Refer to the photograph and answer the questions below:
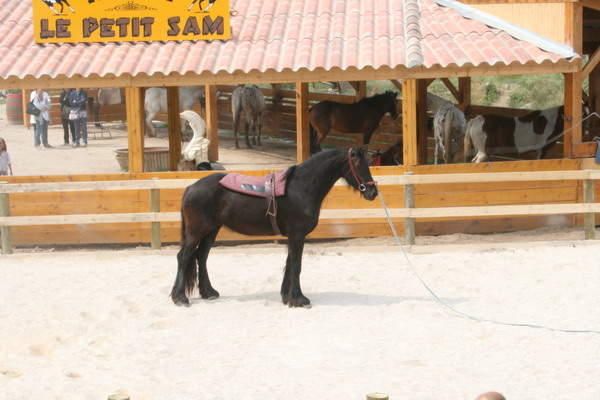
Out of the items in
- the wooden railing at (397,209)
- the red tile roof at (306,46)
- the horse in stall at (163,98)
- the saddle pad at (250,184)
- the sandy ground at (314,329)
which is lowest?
the sandy ground at (314,329)

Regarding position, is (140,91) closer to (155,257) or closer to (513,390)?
(155,257)

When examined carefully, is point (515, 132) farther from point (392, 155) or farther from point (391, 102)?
point (391, 102)

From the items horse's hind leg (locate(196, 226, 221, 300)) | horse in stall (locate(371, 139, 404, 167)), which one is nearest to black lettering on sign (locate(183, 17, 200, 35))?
horse in stall (locate(371, 139, 404, 167))

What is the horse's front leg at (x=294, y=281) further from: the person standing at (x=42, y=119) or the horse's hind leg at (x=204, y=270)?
the person standing at (x=42, y=119)

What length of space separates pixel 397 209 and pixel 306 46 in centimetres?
282

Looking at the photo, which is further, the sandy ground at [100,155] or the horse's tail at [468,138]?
the sandy ground at [100,155]

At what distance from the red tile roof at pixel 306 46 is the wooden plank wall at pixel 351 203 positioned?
4.74 feet

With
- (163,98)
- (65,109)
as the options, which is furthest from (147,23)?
(65,109)

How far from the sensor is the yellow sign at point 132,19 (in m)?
12.3

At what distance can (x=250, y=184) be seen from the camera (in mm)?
8406

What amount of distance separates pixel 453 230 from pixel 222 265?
11.3 ft

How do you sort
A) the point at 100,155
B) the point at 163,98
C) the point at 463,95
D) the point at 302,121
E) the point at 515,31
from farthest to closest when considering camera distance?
the point at 100,155
the point at 163,98
the point at 463,95
the point at 302,121
the point at 515,31

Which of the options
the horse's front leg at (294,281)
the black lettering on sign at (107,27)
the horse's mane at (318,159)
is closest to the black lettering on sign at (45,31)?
the black lettering on sign at (107,27)

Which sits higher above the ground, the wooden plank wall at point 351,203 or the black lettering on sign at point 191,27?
the black lettering on sign at point 191,27
